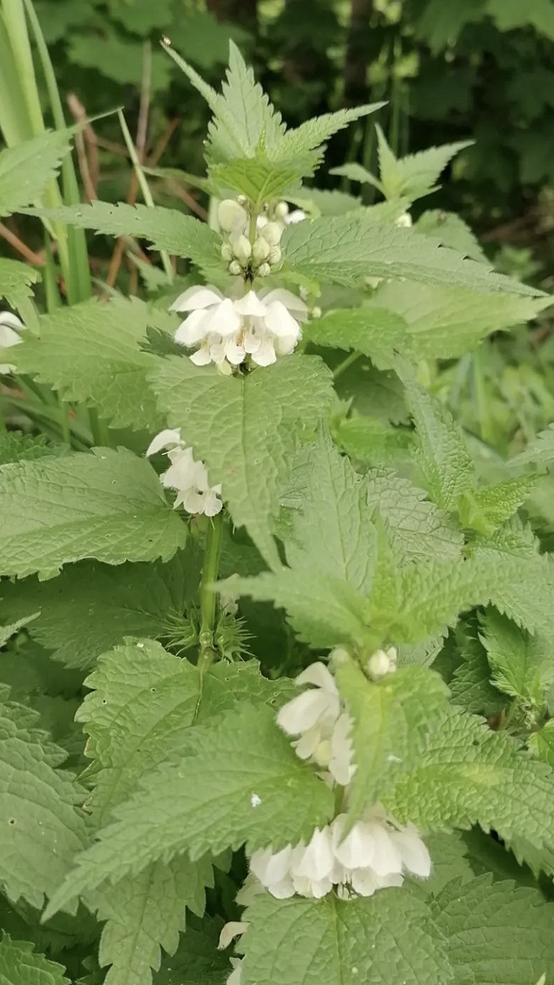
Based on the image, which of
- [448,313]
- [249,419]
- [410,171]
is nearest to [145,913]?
[249,419]

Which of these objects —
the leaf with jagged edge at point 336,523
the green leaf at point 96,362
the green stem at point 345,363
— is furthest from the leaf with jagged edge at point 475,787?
the green stem at point 345,363

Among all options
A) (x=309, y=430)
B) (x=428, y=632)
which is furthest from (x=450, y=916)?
(x=309, y=430)

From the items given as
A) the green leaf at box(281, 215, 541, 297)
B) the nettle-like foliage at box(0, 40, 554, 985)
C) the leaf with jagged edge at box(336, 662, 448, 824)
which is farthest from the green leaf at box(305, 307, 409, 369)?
the leaf with jagged edge at box(336, 662, 448, 824)

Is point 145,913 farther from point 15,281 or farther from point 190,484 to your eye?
point 15,281

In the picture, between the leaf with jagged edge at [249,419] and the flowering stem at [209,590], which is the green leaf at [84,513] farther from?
the leaf with jagged edge at [249,419]

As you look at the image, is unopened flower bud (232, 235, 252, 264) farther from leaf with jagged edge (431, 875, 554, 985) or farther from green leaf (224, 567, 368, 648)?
leaf with jagged edge (431, 875, 554, 985)

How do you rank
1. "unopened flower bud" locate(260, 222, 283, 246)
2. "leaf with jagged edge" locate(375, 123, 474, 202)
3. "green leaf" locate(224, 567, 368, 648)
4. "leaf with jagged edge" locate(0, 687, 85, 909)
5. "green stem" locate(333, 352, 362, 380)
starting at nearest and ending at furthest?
"green leaf" locate(224, 567, 368, 648), "leaf with jagged edge" locate(0, 687, 85, 909), "unopened flower bud" locate(260, 222, 283, 246), "green stem" locate(333, 352, 362, 380), "leaf with jagged edge" locate(375, 123, 474, 202)
